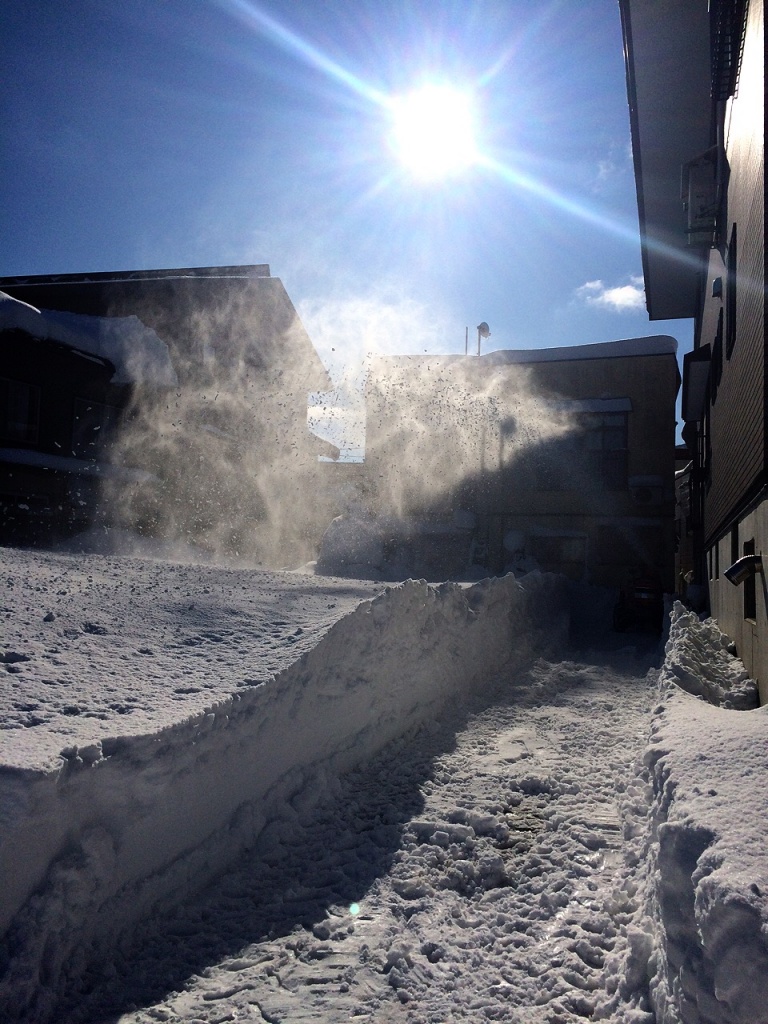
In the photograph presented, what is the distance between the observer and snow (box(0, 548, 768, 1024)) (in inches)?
95.0

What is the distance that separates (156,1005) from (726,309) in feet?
26.9

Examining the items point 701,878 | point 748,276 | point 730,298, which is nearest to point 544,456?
point 730,298

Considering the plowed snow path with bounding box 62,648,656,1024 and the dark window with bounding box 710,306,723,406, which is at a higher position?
the dark window with bounding box 710,306,723,406

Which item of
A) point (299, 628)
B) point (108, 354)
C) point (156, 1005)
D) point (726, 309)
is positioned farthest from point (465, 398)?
point (156, 1005)

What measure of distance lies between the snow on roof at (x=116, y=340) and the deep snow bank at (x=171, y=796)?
11963mm

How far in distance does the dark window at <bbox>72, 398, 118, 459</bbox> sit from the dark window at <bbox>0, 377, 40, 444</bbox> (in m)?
1.06

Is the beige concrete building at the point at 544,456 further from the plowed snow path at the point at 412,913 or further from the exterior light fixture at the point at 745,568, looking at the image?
the plowed snow path at the point at 412,913

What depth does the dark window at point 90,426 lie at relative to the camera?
635 inches

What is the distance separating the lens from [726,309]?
7.82m

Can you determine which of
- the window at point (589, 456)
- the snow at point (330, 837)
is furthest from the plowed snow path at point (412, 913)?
the window at point (589, 456)

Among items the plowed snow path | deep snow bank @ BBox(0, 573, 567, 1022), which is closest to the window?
deep snow bank @ BBox(0, 573, 567, 1022)

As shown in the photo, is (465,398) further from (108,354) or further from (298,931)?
(298,931)

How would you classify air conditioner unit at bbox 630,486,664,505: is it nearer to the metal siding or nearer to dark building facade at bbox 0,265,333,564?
dark building facade at bbox 0,265,333,564

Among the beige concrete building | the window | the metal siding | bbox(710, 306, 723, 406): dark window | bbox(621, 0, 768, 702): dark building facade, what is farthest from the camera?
the window
